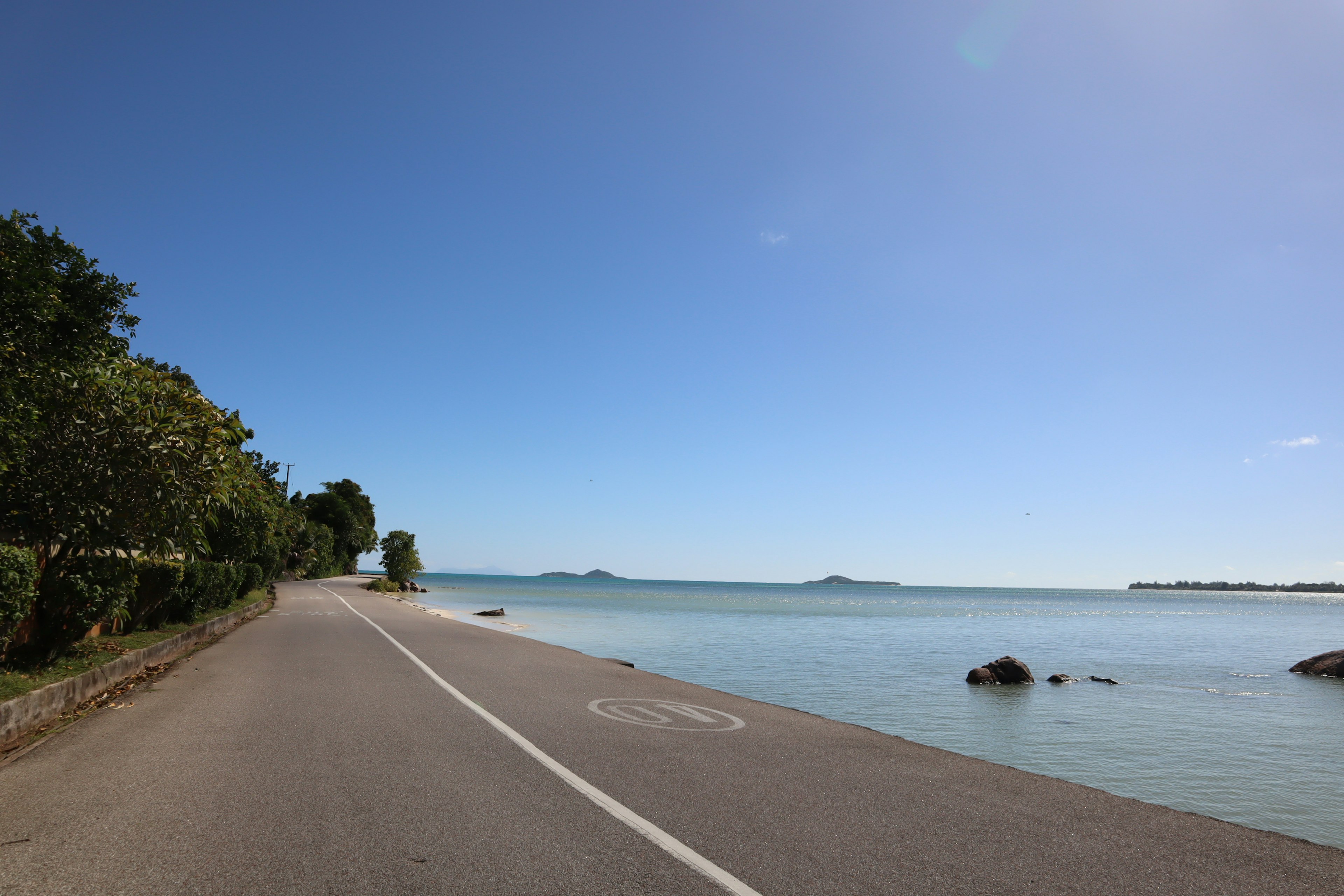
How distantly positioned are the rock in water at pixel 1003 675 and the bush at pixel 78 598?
19.0m

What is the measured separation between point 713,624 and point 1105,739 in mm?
32683

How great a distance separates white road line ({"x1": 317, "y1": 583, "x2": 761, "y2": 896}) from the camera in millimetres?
4430

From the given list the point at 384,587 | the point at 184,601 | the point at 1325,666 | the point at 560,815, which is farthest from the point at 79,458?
the point at 384,587

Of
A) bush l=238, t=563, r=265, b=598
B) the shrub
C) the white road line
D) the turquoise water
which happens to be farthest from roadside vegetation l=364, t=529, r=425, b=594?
the white road line

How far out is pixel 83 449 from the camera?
36.4 feet

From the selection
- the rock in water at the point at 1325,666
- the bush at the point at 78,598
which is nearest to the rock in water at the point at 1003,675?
the rock in water at the point at 1325,666

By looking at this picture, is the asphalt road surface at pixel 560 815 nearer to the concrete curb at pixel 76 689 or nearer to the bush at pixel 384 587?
the concrete curb at pixel 76 689

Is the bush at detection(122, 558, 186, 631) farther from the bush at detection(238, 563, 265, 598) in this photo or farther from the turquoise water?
the bush at detection(238, 563, 265, 598)

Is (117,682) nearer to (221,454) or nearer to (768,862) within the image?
(221,454)

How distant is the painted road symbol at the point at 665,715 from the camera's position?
9.36 metres

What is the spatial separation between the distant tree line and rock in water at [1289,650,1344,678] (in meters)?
31.1

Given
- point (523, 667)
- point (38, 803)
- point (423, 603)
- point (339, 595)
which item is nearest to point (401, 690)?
point (523, 667)

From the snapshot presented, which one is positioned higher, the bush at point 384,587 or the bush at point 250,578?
the bush at point 250,578

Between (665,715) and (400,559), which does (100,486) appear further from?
(400,559)
